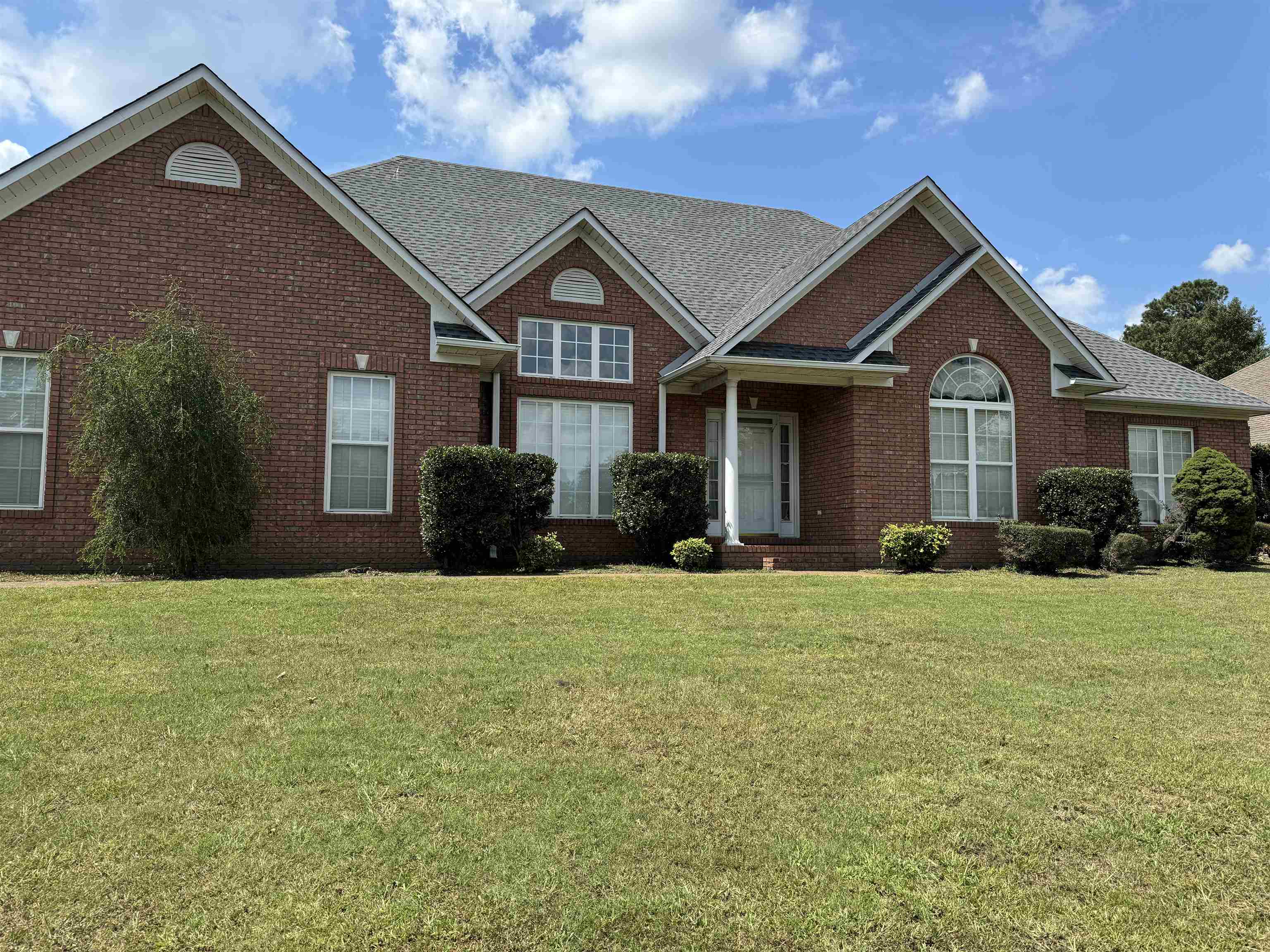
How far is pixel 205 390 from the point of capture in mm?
11617

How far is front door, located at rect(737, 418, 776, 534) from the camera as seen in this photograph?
699 inches

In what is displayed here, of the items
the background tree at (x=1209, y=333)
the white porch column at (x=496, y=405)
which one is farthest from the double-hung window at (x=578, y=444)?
the background tree at (x=1209, y=333)

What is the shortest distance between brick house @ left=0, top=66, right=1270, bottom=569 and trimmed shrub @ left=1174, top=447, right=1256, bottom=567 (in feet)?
7.08

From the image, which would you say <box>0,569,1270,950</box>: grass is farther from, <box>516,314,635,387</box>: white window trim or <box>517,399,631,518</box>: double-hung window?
<box>516,314,635,387</box>: white window trim

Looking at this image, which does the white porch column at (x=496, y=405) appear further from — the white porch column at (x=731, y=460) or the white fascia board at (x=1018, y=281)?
the white fascia board at (x=1018, y=281)

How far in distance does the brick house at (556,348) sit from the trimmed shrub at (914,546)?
69cm

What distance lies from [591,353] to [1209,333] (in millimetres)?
48564

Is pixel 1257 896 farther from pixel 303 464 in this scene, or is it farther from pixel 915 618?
pixel 303 464

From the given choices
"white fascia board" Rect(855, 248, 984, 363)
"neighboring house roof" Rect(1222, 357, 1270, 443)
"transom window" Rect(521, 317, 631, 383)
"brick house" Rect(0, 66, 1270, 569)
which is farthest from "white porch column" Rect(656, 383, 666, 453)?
"neighboring house roof" Rect(1222, 357, 1270, 443)

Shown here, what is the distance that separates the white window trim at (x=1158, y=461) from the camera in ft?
62.9

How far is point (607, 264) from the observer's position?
16.5 m

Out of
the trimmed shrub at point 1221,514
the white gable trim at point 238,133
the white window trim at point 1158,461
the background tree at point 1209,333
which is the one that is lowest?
the trimmed shrub at point 1221,514

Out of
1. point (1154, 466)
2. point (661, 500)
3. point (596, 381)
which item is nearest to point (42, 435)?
point (596, 381)

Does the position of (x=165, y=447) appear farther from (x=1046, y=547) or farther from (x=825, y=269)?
(x=1046, y=547)
